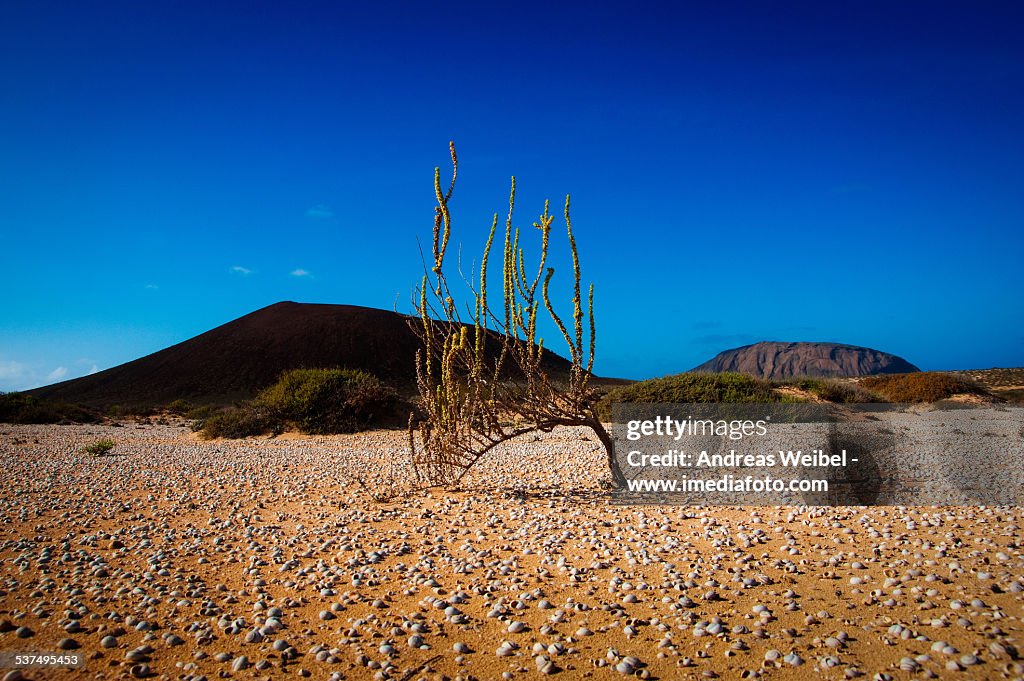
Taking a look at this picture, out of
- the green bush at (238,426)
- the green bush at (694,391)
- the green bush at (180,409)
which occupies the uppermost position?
the green bush at (694,391)

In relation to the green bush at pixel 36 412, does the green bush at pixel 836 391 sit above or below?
above

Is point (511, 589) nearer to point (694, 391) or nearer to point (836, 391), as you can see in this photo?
point (694, 391)

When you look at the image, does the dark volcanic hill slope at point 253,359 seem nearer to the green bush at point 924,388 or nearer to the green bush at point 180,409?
the green bush at point 180,409

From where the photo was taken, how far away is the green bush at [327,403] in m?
18.0

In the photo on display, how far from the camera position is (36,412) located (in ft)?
76.8

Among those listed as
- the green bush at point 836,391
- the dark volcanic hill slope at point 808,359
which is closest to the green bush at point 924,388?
the green bush at point 836,391

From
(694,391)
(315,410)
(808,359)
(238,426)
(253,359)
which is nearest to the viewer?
(694,391)

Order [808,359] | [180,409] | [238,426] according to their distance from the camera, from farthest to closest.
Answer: [808,359], [180,409], [238,426]

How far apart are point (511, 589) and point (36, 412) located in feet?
90.0

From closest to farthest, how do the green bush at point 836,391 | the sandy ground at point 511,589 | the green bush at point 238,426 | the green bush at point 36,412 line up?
the sandy ground at point 511,589
the green bush at point 238,426
the green bush at point 836,391
the green bush at point 36,412

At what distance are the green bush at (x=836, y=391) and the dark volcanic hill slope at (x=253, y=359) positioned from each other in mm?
31748

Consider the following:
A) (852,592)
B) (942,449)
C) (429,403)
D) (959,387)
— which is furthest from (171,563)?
(959,387)

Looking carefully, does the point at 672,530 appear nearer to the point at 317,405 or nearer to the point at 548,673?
the point at 548,673

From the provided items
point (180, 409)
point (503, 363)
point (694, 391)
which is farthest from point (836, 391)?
point (180, 409)
